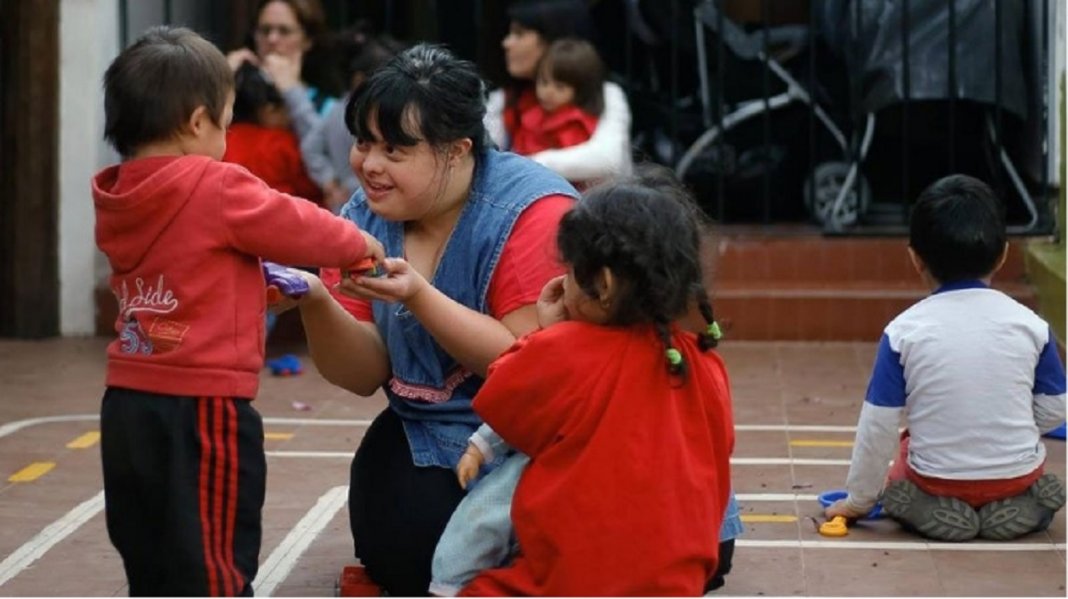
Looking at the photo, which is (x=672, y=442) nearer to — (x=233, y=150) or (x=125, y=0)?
(x=233, y=150)

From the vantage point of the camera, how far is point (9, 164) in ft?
29.0

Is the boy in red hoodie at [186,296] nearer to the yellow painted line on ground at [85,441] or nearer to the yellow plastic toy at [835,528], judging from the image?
the yellow plastic toy at [835,528]

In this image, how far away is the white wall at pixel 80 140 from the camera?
8852 mm

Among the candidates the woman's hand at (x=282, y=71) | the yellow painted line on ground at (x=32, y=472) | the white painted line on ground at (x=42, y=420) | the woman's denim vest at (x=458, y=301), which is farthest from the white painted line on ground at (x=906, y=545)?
the woman's hand at (x=282, y=71)

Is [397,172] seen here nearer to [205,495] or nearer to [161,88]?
[161,88]

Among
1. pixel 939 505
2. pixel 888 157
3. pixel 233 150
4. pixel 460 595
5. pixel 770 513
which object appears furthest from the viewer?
pixel 888 157

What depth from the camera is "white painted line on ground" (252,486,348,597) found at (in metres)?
4.93

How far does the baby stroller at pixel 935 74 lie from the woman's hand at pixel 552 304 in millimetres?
4802

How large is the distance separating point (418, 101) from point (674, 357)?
935 millimetres

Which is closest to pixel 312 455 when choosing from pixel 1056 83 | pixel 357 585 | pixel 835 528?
pixel 357 585

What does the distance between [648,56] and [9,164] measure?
9.93 feet

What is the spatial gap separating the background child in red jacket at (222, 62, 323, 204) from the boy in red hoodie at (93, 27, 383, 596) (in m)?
4.46

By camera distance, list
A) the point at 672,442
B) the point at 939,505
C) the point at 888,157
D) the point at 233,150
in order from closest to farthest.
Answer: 1. the point at 672,442
2. the point at 939,505
3. the point at 233,150
4. the point at 888,157

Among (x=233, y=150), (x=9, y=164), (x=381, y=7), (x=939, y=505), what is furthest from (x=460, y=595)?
(x=381, y=7)
